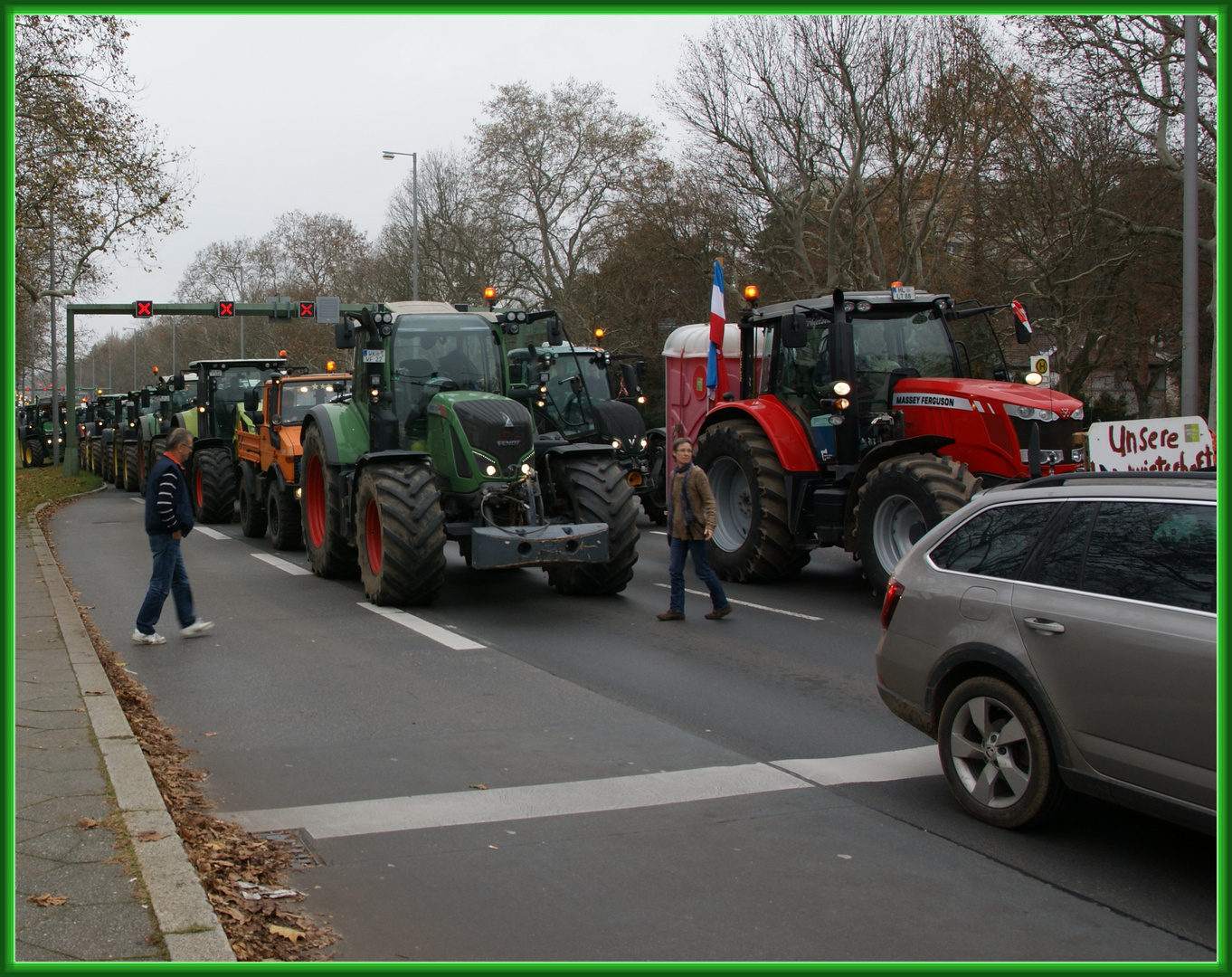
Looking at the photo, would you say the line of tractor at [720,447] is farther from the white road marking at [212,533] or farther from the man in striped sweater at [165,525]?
the white road marking at [212,533]

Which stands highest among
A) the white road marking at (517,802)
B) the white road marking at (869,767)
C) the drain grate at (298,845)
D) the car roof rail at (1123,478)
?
the car roof rail at (1123,478)

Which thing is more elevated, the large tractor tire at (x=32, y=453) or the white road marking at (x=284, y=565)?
the large tractor tire at (x=32, y=453)

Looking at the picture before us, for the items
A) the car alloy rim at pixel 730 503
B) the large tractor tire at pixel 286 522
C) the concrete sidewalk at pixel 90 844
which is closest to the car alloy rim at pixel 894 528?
the car alloy rim at pixel 730 503

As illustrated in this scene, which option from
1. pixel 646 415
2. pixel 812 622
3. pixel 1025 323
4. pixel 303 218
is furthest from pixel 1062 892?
pixel 303 218

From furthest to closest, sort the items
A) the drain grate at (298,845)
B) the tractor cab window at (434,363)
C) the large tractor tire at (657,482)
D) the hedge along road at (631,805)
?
1. the large tractor tire at (657,482)
2. the tractor cab window at (434,363)
3. the drain grate at (298,845)
4. the hedge along road at (631,805)

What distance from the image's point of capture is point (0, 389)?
220 inches

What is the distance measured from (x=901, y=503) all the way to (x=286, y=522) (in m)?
9.55

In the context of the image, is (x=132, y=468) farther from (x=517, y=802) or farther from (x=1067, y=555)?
(x=1067, y=555)

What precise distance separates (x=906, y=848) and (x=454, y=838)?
1977 millimetres

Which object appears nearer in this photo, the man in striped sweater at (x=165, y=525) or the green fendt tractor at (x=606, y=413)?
the man in striped sweater at (x=165, y=525)

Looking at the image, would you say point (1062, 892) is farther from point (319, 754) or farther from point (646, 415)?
point (646, 415)

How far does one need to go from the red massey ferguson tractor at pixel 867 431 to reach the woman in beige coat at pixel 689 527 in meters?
1.47

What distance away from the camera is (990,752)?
5344 mm

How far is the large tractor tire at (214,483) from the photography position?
2130 cm
